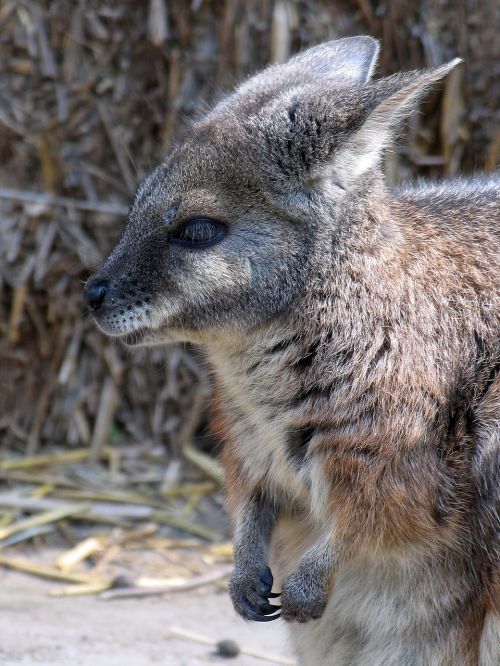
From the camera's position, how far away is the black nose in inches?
154

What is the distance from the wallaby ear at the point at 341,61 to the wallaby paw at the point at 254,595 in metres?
1.87

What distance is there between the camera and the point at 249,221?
3.86 meters

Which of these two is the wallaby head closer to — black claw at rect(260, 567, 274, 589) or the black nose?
the black nose

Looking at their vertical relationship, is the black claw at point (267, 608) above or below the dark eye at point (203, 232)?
below

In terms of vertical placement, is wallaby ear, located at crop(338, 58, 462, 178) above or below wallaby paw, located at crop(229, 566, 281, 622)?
above

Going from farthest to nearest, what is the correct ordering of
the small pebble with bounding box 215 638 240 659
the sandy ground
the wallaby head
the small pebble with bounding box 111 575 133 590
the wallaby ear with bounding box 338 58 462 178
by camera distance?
the small pebble with bounding box 111 575 133 590
the small pebble with bounding box 215 638 240 659
the sandy ground
the wallaby head
the wallaby ear with bounding box 338 58 462 178

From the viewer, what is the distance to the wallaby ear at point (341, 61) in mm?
4219

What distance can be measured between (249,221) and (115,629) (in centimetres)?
249

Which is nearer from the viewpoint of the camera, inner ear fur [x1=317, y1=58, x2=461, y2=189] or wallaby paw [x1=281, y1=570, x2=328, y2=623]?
inner ear fur [x1=317, y1=58, x2=461, y2=189]

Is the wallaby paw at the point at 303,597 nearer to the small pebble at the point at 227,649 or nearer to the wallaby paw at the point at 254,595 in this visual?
the wallaby paw at the point at 254,595

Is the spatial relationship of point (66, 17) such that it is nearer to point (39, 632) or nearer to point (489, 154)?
point (489, 154)

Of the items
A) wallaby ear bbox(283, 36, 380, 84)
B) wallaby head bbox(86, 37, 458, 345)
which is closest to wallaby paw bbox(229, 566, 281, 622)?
wallaby head bbox(86, 37, 458, 345)

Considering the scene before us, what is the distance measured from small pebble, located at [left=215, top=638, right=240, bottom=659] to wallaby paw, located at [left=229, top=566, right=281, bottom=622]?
1.15 m

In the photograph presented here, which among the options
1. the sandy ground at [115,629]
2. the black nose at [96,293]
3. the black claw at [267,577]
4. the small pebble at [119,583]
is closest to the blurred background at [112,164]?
the small pebble at [119,583]
